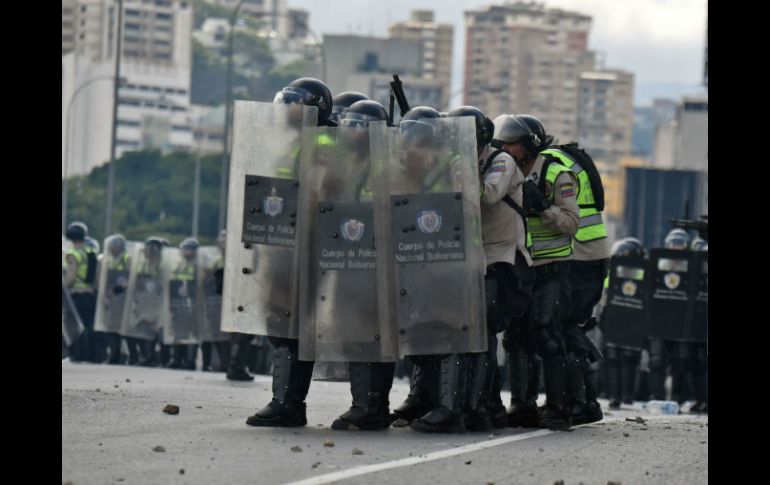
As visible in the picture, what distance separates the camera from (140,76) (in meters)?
193

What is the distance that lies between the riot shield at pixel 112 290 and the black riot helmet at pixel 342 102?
48.3 ft

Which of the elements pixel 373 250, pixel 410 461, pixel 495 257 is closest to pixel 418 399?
pixel 495 257

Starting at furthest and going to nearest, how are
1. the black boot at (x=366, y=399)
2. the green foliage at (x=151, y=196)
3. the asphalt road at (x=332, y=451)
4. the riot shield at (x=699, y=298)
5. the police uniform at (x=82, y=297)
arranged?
the green foliage at (x=151, y=196), the police uniform at (x=82, y=297), the riot shield at (x=699, y=298), the black boot at (x=366, y=399), the asphalt road at (x=332, y=451)

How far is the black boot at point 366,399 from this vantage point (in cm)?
1159

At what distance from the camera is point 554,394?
12.6 m

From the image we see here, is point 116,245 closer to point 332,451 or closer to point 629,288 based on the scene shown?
point 629,288

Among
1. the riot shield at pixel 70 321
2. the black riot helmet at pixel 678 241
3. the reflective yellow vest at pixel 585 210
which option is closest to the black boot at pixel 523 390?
the reflective yellow vest at pixel 585 210

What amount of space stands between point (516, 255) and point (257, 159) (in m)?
1.60

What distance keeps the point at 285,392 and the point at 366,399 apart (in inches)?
18.1

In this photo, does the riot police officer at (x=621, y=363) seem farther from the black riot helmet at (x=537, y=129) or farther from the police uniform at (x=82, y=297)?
the black riot helmet at (x=537, y=129)

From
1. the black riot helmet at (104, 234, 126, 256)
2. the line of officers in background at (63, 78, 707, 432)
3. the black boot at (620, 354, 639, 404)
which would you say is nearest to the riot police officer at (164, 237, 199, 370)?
the black riot helmet at (104, 234, 126, 256)
